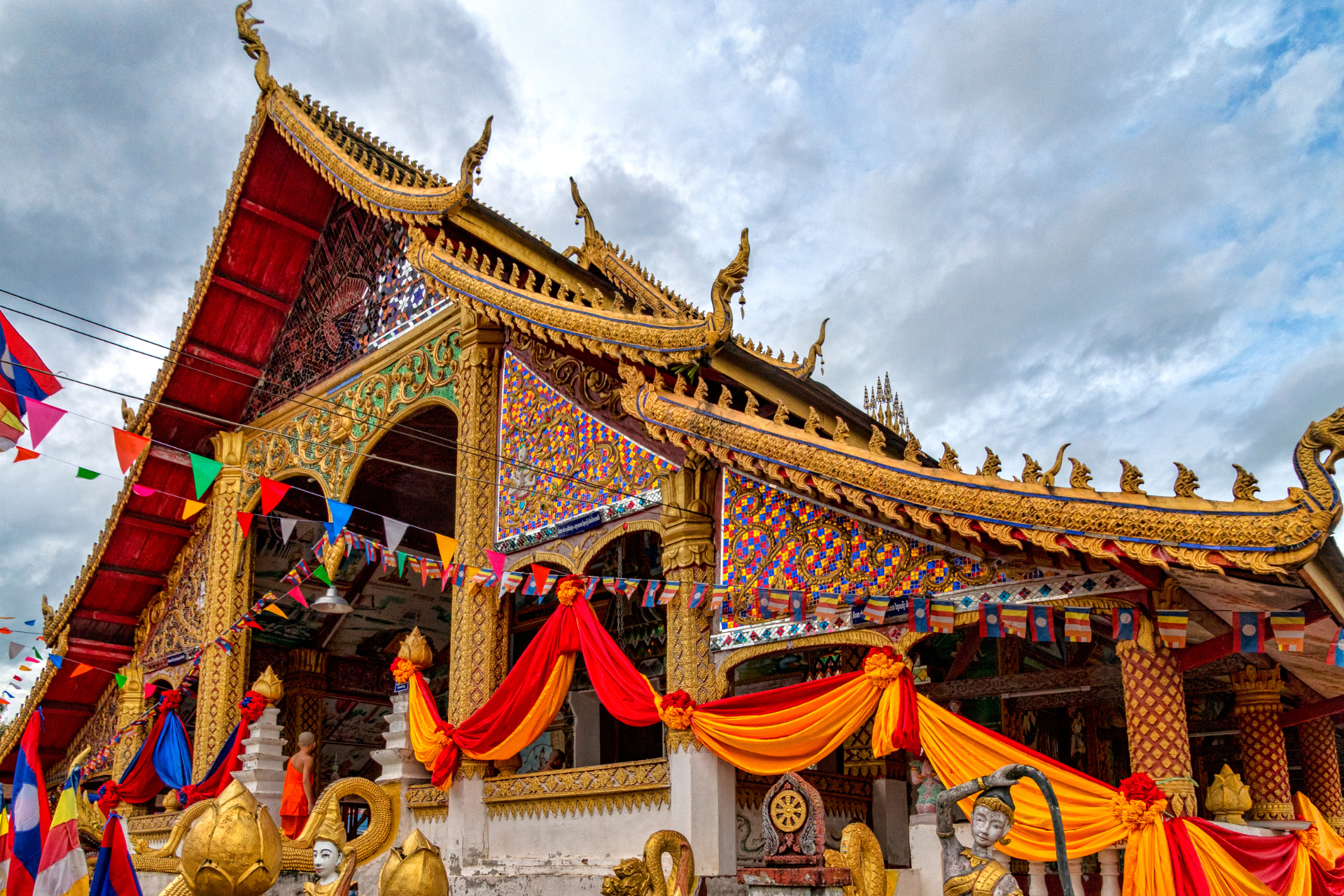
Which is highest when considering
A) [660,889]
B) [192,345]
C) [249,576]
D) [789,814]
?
[192,345]

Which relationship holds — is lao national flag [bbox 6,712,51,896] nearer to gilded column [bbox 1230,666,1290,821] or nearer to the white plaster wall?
the white plaster wall

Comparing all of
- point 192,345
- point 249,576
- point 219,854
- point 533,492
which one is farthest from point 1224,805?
point 192,345

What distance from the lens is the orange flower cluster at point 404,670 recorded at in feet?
28.6

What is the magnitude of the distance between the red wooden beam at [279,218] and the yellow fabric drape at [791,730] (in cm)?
685

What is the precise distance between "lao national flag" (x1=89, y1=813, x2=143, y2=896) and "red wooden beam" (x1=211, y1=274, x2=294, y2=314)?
26.4 ft

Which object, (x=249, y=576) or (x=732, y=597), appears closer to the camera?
(x=732, y=597)

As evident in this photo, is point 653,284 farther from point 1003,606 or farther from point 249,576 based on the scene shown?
point 1003,606

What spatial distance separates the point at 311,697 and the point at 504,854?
582 centimetres

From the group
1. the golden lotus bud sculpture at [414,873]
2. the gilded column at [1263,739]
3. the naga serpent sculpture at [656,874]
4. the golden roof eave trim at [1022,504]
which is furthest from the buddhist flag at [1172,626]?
the golden lotus bud sculpture at [414,873]

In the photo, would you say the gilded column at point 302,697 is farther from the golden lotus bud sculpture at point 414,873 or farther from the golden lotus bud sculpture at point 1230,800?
the golden lotus bud sculpture at point 1230,800

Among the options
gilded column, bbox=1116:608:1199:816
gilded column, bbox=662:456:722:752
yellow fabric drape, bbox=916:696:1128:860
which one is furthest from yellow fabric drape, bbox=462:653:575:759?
gilded column, bbox=1116:608:1199:816

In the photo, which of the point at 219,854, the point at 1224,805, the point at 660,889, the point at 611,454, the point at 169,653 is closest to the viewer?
the point at 219,854

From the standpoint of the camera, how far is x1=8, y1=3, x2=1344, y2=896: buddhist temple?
5590 mm

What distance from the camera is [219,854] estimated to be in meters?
4.06
